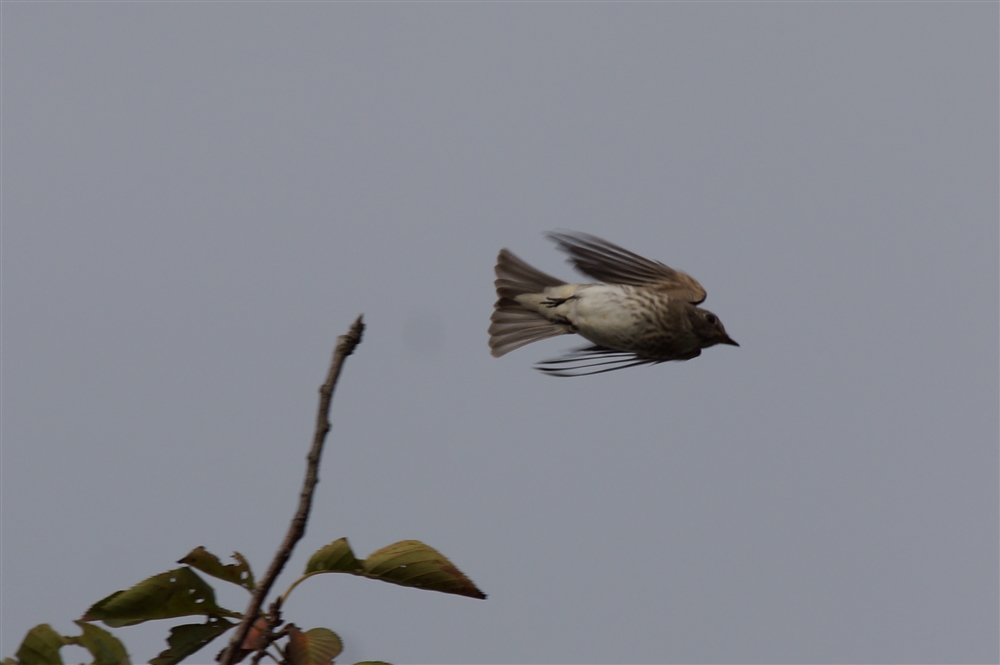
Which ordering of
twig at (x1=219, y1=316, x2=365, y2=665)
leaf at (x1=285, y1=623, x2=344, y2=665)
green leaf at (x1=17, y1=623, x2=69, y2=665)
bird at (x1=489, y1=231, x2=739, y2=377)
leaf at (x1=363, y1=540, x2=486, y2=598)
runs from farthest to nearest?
bird at (x1=489, y1=231, x2=739, y2=377) < leaf at (x1=363, y1=540, x2=486, y2=598) < leaf at (x1=285, y1=623, x2=344, y2=665) < green leaf at (x1=17, y1=623, x2=69, y2=665) < twig at (x1=219, y1=316, x2=365, y2=665)

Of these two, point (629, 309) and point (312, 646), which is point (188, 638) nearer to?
point (312, 646)

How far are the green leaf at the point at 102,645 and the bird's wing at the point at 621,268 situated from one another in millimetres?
5742

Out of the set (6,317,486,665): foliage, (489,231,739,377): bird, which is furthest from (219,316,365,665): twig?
(489,231,739,377): bird

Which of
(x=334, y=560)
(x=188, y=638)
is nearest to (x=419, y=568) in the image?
(x=334, y=560)

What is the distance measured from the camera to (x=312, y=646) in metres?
3.68

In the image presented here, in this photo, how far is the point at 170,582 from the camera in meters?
3.76

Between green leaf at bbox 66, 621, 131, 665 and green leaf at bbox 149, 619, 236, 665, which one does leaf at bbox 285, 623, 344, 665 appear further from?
green leaf at bbox 66, 621, 131, 665

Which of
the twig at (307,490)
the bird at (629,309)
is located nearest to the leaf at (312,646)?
the twig at (307,490)

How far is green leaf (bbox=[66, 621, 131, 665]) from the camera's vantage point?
337 centimetres

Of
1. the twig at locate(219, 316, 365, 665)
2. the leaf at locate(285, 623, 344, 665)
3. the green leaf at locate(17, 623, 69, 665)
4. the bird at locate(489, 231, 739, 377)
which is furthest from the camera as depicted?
the bird at locate(489, 231, 739, 377)

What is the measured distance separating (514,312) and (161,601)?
6348mm

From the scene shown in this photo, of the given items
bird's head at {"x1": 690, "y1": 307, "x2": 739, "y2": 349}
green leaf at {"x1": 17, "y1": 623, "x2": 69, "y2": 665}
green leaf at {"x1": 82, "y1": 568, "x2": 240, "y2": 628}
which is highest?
bird's head at {"x1": 690, "y1": 307, "x2": 739, "y2": 349}

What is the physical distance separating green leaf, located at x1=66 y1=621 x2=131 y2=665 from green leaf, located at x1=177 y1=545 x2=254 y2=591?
1.35ft

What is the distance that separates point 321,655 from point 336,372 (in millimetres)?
1114
